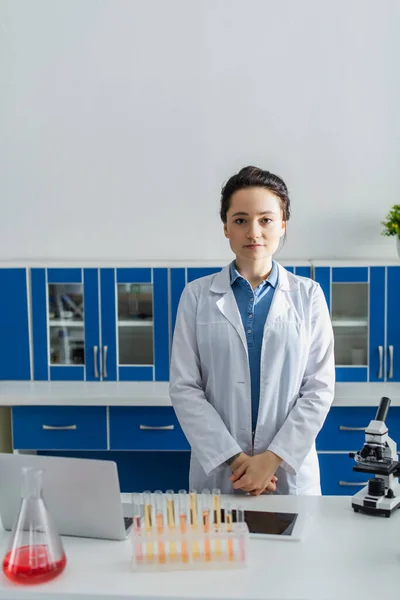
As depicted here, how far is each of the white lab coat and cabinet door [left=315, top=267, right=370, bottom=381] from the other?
4.31 feet

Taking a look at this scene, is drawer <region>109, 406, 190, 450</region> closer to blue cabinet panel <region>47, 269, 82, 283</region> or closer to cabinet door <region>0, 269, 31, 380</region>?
cabinet door <region>0, 269, 31, 380</region>

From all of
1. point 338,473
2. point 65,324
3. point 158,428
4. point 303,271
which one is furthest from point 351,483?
point 65,324

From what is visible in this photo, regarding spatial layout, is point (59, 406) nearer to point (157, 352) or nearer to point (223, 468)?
point (157, 352)

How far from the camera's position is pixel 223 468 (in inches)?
84.0

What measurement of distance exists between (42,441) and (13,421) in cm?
17

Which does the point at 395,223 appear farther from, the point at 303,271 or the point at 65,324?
the point at 65,324

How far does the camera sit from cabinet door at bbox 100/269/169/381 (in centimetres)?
351

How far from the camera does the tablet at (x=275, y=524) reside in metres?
1.66

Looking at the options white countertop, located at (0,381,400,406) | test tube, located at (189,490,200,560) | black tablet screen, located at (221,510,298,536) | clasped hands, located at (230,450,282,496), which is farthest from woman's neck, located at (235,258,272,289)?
white countertop, located at (0,381,400,406)

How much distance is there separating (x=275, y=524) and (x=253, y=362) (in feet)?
1.86

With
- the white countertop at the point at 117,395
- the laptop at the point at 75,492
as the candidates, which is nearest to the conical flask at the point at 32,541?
the laptop at the point at 75,492

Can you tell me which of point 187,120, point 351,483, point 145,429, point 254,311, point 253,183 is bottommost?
point 351,483

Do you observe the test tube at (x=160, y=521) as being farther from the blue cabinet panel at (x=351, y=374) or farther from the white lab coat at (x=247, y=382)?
the blue cabinet panel at (x=351, y=374)

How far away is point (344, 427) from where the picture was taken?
326cm
